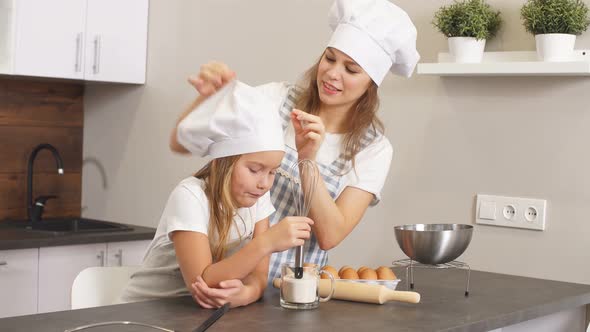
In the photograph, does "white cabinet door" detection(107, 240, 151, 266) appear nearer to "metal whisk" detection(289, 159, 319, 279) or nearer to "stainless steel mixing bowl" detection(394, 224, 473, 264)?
"metal whisk" detection(289, 159, 319, 279)

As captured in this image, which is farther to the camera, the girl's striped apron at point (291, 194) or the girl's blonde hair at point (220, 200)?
the girl's striped apron at point (291, 194)

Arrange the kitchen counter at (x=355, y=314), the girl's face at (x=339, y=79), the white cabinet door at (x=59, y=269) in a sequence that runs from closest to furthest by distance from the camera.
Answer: the kitchen counter at (x=355, y=314) < the girl's face at (x=339, y=79) < the white cabinet door at (x=59, y=269)

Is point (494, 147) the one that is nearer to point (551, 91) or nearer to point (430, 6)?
point (551, 91)

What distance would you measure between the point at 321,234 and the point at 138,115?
184cm

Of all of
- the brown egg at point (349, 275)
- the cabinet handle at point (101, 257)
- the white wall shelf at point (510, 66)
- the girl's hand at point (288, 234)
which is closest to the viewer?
the girl's hand at point (288, 234)

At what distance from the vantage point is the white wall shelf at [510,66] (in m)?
2.27

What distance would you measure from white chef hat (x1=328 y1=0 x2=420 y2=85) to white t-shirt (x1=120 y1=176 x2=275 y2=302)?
41 centimetres

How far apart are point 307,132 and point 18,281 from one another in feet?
5.13

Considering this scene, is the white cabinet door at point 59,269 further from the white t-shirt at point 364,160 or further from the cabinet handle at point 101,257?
the white t-shirt at point 364,160

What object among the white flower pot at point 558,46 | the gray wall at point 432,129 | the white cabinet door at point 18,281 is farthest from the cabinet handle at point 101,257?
the white flower pot at point 558,46

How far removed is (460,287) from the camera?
202cm

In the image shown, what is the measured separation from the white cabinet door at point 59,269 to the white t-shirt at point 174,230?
124 centimetres

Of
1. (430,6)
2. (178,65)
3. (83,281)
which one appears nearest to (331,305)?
(83,281)

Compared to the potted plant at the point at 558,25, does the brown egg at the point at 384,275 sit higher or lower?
lower
